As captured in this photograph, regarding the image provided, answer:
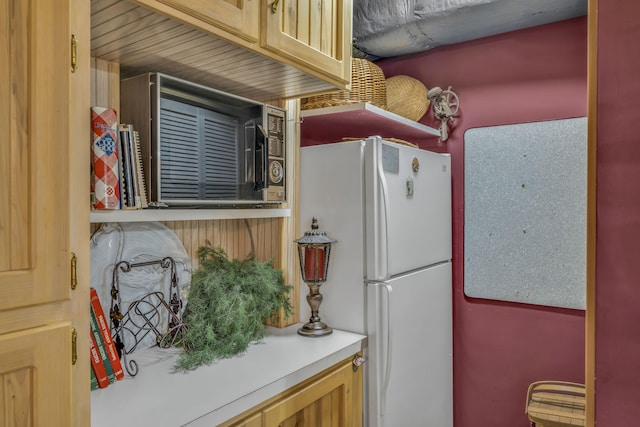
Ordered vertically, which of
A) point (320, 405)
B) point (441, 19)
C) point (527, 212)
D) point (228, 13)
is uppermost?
point (441, 19)

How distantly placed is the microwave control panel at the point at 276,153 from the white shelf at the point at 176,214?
0.06 m

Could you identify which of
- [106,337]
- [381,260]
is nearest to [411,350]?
[381,260]

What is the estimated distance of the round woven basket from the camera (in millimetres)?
2418

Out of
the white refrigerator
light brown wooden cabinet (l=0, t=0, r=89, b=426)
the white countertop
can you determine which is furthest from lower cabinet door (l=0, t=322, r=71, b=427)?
the white refrigerator

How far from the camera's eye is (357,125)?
221 centimetres

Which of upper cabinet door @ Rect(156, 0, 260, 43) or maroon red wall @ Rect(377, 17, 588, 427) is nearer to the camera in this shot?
upper cabinet door @ Rect(156, 0, 260, 43)

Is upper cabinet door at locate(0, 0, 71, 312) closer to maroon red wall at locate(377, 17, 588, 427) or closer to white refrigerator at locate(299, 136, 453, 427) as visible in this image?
white refrigerator at locate(299, 136, 453, 427)

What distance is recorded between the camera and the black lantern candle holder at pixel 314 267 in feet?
5.83

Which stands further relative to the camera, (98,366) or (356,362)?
(356,362)

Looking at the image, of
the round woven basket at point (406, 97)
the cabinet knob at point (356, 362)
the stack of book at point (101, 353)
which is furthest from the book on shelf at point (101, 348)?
the round woven basket at point (406, 97)

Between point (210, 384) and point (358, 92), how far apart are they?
1376 millimetres

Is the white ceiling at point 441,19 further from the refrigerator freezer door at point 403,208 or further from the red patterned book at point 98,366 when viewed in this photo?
the red patterned book at point 98,366

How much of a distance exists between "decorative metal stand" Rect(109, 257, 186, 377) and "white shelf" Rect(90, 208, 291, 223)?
11.0 inches

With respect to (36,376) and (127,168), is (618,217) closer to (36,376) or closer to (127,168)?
(36,376)
